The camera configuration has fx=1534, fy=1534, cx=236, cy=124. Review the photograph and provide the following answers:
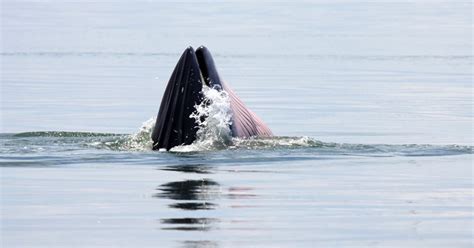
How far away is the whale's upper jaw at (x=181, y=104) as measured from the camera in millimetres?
15797

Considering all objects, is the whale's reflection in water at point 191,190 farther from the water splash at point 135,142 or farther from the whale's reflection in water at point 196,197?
the water splash at point 135,142

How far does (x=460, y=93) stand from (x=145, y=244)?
1858 cm

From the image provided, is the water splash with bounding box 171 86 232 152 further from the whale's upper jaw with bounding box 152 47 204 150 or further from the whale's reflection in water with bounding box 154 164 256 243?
the whale's reflection in water with bounding box 154 164 256 243

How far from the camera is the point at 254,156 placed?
1568cm

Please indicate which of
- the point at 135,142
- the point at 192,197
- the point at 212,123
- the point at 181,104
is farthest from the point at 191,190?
the point at 135,142

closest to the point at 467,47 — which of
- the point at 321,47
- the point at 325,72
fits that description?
the point at 321,47

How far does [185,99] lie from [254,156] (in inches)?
36.5

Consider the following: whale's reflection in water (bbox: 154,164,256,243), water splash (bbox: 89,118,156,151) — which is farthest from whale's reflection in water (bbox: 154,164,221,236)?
water splash (bbox: 89,118,156,151)

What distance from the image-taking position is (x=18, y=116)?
22.2 meters

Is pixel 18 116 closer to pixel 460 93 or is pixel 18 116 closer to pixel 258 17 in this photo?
pixel 460 93

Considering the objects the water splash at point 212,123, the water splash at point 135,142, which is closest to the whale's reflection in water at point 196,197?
the water splash at point 212,123

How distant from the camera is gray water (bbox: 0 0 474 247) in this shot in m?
10.9

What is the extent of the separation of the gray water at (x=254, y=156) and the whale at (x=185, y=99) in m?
0.21

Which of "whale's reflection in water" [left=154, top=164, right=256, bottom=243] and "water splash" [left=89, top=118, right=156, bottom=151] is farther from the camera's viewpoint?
"water splash" [left=89, top=118, right=156, bottom=151]
